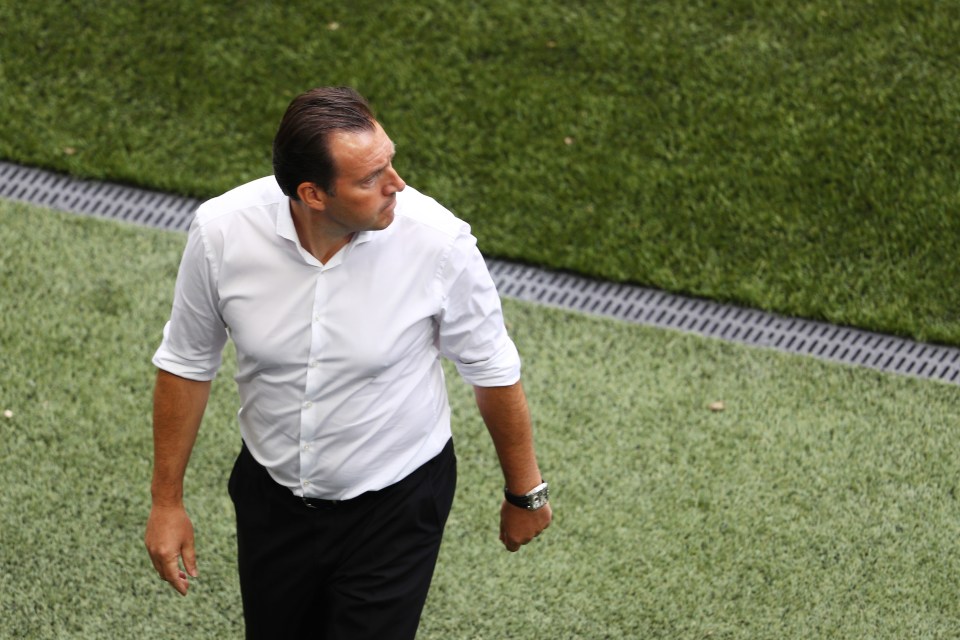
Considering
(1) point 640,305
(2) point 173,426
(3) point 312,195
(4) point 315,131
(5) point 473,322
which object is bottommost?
(1) point 640,305

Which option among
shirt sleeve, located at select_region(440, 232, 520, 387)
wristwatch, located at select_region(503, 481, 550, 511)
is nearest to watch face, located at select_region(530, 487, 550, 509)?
wristwatch, located at select_region(503, 481, 550, 511)

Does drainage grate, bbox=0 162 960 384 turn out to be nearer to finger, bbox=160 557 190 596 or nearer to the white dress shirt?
the white dress shirt

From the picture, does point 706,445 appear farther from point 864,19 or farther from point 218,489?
point 864,19

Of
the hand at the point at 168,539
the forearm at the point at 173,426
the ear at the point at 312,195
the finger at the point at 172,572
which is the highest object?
the ear at the point at 312,195

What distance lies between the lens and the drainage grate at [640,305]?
4410 millimetres

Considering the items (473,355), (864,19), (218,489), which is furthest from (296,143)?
(864,19)

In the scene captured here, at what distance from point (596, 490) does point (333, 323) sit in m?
1.76

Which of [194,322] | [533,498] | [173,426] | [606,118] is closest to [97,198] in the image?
[606,118]

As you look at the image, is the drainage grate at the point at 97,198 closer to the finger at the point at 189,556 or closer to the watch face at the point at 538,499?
the finger at the point at 189,556

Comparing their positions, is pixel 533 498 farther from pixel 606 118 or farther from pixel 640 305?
pixel 606 118

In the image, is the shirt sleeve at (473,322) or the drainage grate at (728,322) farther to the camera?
the drainage grate at (728,322)

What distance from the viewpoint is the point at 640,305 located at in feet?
15.1

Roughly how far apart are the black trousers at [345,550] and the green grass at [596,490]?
2.81 ft

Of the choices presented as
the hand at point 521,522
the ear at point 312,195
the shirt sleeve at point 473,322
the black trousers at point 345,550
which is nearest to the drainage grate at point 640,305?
the hand at point 521,522
